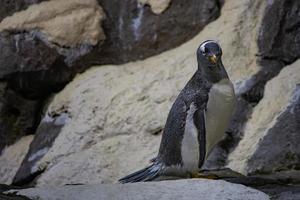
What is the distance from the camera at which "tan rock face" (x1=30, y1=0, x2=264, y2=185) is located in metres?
5.64

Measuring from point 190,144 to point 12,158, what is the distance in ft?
8.89

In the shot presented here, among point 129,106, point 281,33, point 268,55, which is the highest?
point 281,33

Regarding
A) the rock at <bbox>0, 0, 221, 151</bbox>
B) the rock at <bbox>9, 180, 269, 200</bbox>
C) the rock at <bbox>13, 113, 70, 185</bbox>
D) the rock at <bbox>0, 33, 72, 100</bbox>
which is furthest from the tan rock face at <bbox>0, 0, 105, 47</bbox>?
the rock at <bbox>9, 180, 269, 200</bbox>

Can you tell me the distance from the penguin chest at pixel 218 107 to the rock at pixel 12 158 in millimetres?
2545

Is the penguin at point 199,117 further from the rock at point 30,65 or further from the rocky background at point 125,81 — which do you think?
the rock at point 30,65

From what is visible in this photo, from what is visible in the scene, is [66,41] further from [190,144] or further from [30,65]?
[190,144]

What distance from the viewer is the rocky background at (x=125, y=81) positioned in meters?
5.39

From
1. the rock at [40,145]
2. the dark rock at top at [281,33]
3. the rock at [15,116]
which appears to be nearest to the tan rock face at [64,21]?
the rock at [15,116]

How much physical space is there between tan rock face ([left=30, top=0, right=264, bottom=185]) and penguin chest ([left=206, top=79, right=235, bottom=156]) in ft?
4.99

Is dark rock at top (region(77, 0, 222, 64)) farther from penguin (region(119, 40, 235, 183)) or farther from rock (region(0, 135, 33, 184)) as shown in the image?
penguin (region(119, 40, 235, 183))

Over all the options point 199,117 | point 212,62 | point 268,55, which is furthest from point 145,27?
point 199,117

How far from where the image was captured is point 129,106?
5867mm

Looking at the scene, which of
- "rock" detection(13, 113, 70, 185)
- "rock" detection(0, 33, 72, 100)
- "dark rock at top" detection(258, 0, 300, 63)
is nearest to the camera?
"dark rock at top" detection(258, 0, 300, 63)

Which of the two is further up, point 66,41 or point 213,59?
point 213,59
